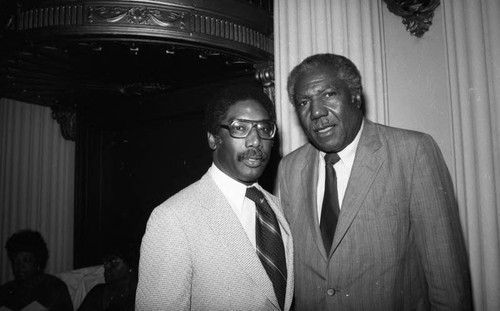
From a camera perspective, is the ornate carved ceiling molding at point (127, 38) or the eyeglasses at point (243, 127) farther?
the ornate carved ceiling molding at point (127, 38)

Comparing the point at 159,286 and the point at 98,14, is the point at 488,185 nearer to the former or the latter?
the point at 159,286

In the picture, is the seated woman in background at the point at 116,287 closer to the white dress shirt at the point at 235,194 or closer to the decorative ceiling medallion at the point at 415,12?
the white dress shirt at the point at 235,194

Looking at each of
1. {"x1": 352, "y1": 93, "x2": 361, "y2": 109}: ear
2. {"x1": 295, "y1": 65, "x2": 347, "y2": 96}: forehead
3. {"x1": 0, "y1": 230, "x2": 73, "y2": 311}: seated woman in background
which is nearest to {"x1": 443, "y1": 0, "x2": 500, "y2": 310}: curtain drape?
{"x1": 352, "y1": 93, "x2": 361, "y2": 109}: ear

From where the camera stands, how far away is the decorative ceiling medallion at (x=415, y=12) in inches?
89.7

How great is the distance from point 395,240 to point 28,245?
4.03 meters

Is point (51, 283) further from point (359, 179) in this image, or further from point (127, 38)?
point (359, 179)

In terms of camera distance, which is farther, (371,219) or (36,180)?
(36,180)

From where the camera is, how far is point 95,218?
5.07m

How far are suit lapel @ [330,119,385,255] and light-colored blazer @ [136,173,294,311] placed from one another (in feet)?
1.50

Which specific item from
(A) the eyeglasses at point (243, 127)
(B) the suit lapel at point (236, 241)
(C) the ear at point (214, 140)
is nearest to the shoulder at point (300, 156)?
(A) the eyeglasses at point (243, 127)

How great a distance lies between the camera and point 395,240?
5.16 feet

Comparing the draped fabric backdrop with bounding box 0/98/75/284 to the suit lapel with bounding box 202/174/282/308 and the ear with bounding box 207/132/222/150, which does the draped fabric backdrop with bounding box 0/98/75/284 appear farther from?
the suit lapel with bounding box 202/174/282/308

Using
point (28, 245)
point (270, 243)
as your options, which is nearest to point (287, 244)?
point (270, 243)

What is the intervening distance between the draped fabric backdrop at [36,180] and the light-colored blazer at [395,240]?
4.60 m
